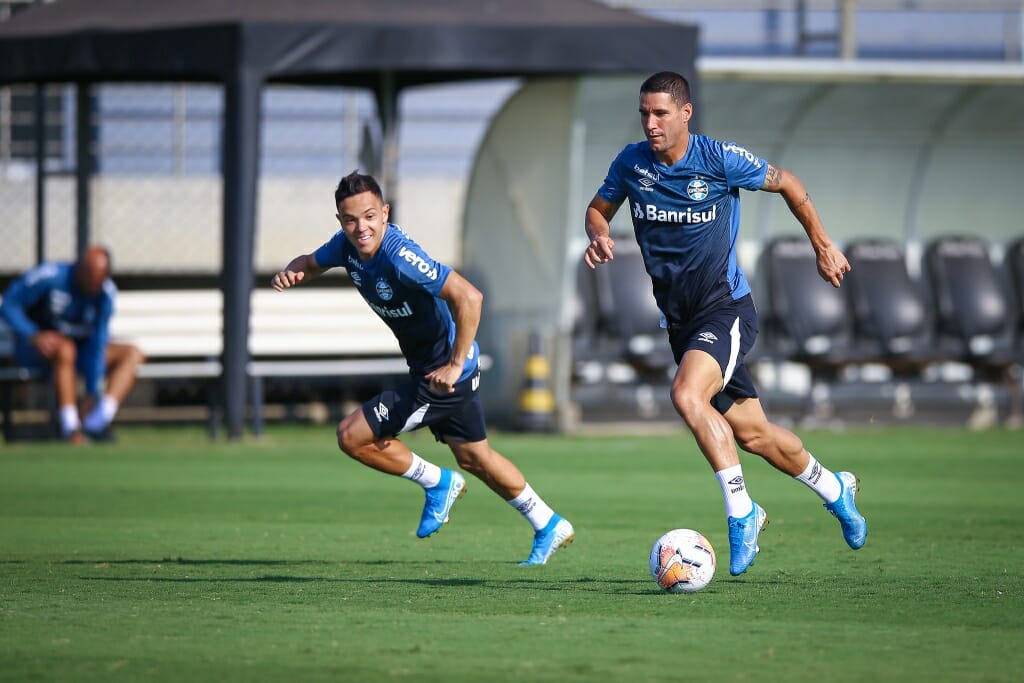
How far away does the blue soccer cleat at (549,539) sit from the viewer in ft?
25.5

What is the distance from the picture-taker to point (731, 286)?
7.52 m

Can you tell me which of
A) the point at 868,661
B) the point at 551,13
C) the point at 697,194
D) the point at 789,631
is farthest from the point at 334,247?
the point at 551,13

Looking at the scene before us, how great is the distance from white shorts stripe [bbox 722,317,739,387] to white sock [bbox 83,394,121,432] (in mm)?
10024

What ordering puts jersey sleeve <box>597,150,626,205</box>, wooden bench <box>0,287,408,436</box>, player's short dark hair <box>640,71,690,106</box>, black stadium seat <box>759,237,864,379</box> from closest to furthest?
player's short dark hair <box>640,71,690,106</box> < jersey sleeve <box>597,150,626,205</box> < wooden bench <box>0,287,408,436</box> < black stadium seat <box>759,237,864,379</box>

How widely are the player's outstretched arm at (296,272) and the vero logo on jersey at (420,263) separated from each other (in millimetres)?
578

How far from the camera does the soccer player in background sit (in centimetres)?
1603

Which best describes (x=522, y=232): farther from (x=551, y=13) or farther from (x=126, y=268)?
(x=126, y=268)

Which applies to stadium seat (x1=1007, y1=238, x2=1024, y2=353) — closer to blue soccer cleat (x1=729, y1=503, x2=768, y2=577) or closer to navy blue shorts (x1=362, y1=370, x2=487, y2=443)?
navy blue shorts (x1=362, y1=370, x2=487, y2=443)

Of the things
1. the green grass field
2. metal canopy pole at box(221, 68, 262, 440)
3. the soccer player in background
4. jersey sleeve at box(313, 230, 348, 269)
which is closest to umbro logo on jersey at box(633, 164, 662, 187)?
jersey sleeve at box(313, 230, 348, 269)

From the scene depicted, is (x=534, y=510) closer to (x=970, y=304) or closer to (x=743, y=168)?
(x=743, y=168)

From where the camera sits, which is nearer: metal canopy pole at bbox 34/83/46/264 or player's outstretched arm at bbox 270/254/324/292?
player's outstretched arm at bbox 270/254/324/292

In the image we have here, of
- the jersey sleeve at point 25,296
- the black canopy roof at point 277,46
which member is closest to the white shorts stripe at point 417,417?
the black canopy roof at point 277,46

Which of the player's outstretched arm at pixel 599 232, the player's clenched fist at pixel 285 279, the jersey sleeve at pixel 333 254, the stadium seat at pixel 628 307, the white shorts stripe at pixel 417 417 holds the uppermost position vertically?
the player's outstretched arm at pixel 599 232

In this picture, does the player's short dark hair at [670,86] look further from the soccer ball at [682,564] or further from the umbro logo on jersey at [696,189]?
the soccer ball at [682,564]
